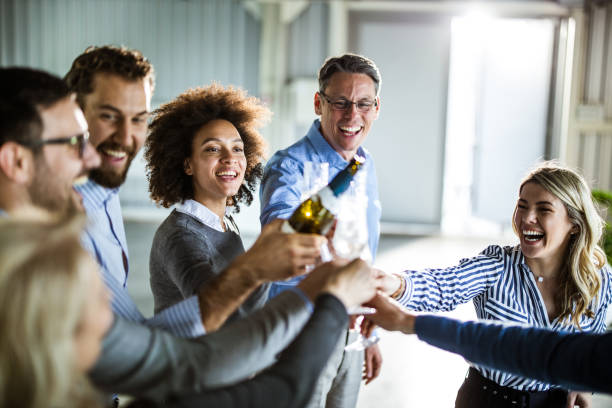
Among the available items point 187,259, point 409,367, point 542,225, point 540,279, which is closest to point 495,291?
point 540,279

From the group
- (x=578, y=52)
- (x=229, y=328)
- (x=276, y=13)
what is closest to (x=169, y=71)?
(x=276, y=13)

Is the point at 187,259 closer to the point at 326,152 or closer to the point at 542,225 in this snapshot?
the point at 326,152

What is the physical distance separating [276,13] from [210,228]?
24.2 ft

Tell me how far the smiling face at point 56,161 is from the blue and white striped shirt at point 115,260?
0.11 metres

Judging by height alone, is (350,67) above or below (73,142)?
above

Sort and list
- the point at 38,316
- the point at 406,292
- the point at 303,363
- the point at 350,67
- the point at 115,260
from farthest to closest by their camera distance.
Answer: the point at 350,67, the point at 406,292, the point at 115,260, the point at 303,363, the point at 38,316

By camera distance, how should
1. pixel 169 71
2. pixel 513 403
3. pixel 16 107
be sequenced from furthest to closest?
pixel 169 71, pixel 513 403, pixel 16 107

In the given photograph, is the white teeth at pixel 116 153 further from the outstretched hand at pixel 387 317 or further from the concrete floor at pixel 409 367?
the concrete floor at pixel 409 367

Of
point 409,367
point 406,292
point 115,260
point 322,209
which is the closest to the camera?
point 322,209

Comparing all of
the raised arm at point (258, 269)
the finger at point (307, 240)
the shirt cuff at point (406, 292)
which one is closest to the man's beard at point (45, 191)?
the raised arm at point (258, 269)

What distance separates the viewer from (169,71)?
8.11 m

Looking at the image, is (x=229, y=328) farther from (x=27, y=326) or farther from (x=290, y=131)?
(x=290, y=131)

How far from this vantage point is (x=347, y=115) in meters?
1.81

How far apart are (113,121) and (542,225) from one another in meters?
1.31
